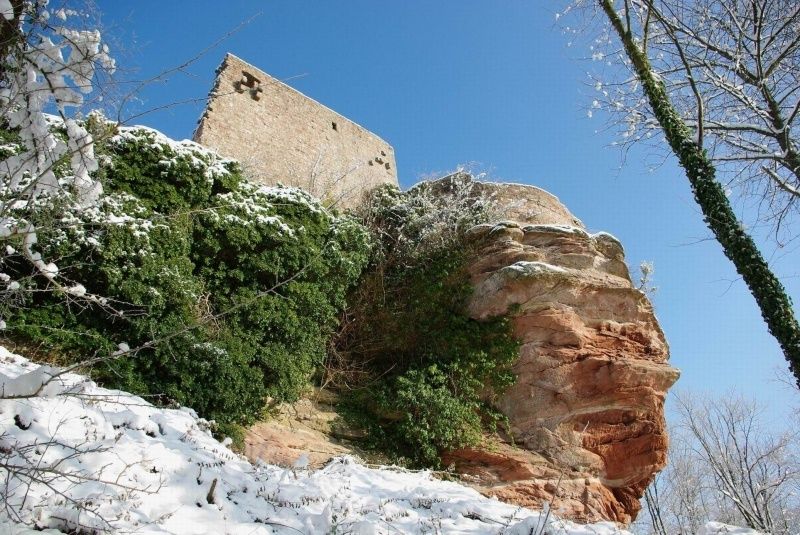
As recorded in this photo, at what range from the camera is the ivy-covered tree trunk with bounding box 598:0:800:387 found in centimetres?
598

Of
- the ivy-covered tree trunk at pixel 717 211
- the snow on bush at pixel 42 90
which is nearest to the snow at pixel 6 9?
the snow on bush at pixel 42 90

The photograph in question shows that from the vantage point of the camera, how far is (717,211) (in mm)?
6574

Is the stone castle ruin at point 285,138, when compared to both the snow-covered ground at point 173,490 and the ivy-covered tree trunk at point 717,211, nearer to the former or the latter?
the ivy-covered tree trunk at point 717,211

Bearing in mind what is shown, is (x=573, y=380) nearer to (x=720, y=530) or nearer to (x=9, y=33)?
(x=720, y=530)

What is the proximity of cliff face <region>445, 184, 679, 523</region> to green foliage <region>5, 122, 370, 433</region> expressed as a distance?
2623mm

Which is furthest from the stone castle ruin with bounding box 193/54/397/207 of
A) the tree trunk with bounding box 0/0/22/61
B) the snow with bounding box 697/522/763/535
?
the snow with bounding box 697/522/763/535

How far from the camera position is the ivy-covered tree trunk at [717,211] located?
5.98 m

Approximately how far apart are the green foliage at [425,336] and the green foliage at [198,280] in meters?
0.71

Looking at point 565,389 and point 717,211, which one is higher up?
point 717,211

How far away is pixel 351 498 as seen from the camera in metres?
4.82

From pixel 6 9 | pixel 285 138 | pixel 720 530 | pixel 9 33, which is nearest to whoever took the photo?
pixel 6 9

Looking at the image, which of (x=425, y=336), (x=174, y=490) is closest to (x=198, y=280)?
(x=425, y=336)

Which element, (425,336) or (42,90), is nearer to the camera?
(42,90)

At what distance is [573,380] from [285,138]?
24.6 ft
